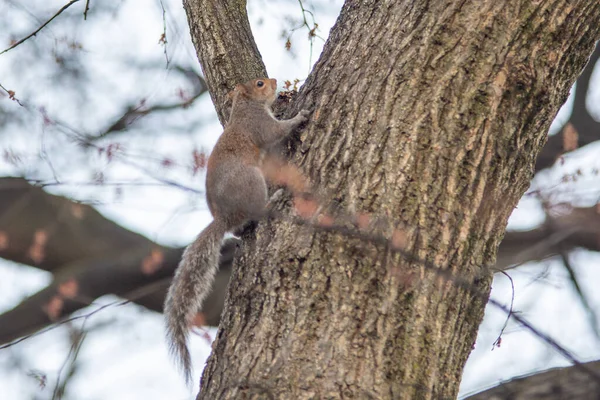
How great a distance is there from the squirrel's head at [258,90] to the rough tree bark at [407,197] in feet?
2.87

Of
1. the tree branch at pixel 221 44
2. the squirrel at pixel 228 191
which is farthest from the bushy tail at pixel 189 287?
the tree branch at pixel 221 44

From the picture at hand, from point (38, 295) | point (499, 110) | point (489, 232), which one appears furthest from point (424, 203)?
point (38, 295)

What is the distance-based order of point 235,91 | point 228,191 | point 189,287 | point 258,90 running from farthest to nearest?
point 258,90, point 228,191, point 235,91, point 189,287

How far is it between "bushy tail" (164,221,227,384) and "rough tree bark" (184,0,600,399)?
19.1 inches

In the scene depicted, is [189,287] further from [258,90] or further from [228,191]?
[258,90]

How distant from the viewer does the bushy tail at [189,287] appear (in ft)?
7.57

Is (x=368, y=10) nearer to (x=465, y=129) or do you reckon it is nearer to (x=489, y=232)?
(x=465, y=129)

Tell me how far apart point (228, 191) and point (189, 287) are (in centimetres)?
59

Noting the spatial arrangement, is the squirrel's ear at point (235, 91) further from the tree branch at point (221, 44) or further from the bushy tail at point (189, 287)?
the bushy tail at point (189, 287)

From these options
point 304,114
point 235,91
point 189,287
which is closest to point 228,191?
point 235,91

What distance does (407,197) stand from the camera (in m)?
1.81

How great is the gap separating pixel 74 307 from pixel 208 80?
5.54 feet

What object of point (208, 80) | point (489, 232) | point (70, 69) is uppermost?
point (70, 69)

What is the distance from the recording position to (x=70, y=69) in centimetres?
509
